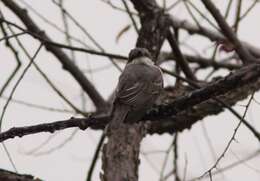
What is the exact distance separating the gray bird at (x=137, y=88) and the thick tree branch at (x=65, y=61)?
43 cm

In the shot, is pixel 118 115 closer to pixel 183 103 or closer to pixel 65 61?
pixel 183 103

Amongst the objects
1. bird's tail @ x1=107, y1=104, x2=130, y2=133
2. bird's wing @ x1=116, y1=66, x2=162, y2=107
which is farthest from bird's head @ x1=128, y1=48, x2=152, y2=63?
bird's tail @ x1=107, y1=104, x2=130, y2=133

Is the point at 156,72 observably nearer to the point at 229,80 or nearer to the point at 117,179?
Result: the point at 117,179

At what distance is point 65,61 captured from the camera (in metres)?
5.75

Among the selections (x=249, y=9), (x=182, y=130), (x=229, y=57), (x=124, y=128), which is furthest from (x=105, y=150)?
(x=229, y=57)

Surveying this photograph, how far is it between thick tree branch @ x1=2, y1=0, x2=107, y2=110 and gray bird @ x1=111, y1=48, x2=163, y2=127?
1.40 ft

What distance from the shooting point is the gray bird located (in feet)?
13.8

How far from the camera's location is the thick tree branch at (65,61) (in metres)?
5.45

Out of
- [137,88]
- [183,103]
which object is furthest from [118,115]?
[183,103]

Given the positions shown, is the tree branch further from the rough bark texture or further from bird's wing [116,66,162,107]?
bird's wing [116,66,162,107]

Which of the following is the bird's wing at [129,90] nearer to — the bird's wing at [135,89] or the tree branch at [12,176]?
the bird's wing at [135,89]

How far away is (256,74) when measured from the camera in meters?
2.98

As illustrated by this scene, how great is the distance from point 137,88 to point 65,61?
121 cm

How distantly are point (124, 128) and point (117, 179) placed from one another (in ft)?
1.73
